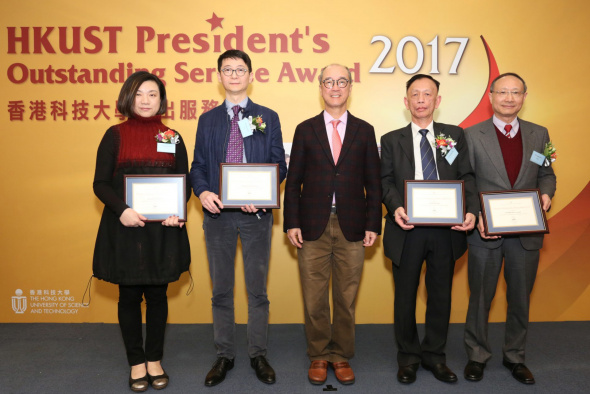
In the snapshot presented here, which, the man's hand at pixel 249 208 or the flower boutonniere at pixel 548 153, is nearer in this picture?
the man's hand at pixel 249 208

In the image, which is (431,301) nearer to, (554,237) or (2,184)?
(554,237)

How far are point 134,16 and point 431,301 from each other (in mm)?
3368

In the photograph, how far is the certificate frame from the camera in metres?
2.62

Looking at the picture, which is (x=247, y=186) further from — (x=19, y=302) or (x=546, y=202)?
(x=19, y=302)

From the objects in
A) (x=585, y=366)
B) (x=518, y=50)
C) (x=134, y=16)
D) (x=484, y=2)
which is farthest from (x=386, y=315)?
(x=134, y=16)

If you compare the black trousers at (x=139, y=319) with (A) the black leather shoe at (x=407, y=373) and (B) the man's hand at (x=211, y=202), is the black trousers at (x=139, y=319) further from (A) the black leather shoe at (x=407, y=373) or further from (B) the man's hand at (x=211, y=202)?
(A) the black leather shoe at (x=407, y=373)

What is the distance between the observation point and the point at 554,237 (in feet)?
12.6

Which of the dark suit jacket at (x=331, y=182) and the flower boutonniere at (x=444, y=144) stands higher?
the flower boutonniere at (x=444, y=144)

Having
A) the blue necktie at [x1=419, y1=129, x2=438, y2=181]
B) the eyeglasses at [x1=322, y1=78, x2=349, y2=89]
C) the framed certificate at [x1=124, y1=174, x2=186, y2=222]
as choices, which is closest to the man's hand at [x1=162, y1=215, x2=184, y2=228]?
the framed certificate at [x1=124, y1=174, x2=186, y2=222]

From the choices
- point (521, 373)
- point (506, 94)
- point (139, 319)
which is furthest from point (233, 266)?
point (506, 94)

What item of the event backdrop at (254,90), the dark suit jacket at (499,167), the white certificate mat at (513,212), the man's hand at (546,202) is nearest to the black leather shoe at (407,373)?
the dark suit jacket at (499,167)

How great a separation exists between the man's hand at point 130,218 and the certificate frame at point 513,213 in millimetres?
2076

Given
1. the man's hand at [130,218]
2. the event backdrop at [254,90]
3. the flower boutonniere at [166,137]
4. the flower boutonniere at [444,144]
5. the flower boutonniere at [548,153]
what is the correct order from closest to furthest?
the man's hand at [130,218], the flower boutonniere at [166,137], the flower boutonniere at [444,144], the flower boutonniere at [548,153], the event backdrop at [254,90]

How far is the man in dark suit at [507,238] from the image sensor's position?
275cm
